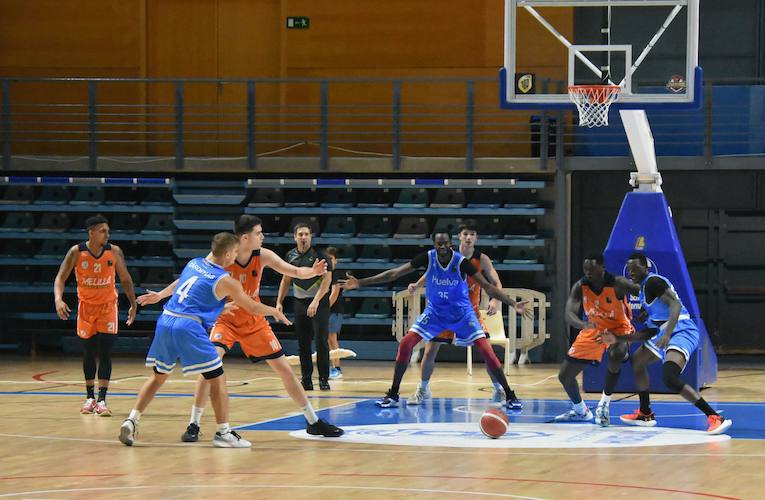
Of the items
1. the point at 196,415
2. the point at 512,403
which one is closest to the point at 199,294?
the point at 196,415

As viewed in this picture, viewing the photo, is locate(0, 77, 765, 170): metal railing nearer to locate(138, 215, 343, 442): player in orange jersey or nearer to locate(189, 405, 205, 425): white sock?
locate(138, 215, 343, 442): player in orange jersey

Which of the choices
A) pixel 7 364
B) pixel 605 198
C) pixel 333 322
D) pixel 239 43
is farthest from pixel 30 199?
pixel 605 198

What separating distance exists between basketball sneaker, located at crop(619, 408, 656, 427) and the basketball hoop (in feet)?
8.65

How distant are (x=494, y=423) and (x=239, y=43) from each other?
1125 centimetres

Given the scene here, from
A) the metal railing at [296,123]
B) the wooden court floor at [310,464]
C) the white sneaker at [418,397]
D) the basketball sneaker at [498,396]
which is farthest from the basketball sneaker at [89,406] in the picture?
the metal railing at [296,123]

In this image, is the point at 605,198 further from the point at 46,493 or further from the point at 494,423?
the point at 46,493

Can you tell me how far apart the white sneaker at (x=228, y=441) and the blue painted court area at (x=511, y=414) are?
1.02 meters

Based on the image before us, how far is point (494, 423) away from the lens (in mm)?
9930

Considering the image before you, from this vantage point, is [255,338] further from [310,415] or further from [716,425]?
[716,425]

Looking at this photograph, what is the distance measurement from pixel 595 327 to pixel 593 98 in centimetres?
211

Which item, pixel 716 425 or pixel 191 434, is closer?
pixel 191 434

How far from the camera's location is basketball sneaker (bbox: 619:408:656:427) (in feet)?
35.6

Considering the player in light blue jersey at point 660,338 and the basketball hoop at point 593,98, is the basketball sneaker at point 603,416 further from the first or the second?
the basketball hoop at point 593,98

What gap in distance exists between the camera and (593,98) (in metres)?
11.6
